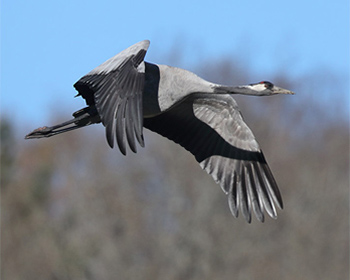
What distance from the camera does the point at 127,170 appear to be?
102ft

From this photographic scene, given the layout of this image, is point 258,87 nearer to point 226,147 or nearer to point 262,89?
point 262,89

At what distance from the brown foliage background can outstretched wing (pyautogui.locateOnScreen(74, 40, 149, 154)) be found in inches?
621

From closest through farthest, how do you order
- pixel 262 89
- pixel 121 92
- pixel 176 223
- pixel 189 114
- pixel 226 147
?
pixel 121 92
pixel 262 89
pixel 189 114
pixel 226 147
pixel 176 223

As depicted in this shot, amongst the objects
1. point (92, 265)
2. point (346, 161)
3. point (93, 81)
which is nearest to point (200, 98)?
point (93, 81)

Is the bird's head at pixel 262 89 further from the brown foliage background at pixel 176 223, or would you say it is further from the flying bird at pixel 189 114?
the brown foliage background at pixel 176 223

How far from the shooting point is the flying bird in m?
11.9


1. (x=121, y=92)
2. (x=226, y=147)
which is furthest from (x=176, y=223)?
(x=121, y=92)

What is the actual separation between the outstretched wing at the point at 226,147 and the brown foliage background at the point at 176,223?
1394cm

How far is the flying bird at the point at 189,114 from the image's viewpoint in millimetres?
11891

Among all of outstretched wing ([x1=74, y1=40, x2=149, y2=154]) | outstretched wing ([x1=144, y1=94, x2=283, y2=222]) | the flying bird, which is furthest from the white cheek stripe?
outstretched wing ([x1=74, y1=40, x2=149, y2=154])

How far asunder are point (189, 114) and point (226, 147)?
0.57 metres

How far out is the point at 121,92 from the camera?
38.9ft

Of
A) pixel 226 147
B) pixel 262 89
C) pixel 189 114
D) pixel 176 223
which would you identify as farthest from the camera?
pixel 176 223

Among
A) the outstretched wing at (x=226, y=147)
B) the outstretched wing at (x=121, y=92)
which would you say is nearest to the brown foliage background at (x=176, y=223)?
the outstretched wing at (x=226, y=147)
